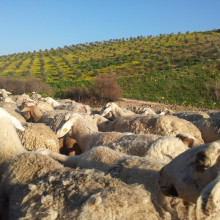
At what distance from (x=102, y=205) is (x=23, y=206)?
2.85 ft

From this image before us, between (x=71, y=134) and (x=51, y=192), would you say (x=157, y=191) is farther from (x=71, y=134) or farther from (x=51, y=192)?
(x=71, y=134)

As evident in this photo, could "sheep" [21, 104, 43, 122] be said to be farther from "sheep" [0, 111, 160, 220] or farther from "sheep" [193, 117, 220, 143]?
"sheep" [0, 111, 160, 220]

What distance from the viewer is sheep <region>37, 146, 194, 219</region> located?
2223mm

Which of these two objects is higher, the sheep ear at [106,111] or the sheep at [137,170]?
the sheep at [137,170]

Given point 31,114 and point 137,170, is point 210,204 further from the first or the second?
point 31,114

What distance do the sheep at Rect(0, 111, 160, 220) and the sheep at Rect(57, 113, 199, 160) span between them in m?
1.55

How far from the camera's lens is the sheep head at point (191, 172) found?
1979 millimetres

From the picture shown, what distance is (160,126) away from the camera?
588 cm

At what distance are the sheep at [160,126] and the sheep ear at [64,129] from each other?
4.75 feet

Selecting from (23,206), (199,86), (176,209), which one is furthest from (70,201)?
(199,86)

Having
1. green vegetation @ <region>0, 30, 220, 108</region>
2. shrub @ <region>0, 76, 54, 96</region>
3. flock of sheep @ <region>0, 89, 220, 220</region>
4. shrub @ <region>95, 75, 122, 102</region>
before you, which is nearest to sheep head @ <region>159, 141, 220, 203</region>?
flock of sheep @ <region>0, 89, 220, 220</region>

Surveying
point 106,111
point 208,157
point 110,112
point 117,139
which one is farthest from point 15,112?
point 208,157

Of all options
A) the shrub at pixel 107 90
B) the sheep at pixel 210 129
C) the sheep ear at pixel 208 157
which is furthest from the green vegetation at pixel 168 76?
the sheep ear at pixel 208 157

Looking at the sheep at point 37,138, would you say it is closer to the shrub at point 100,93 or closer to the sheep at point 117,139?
the sheep at point 117,139
